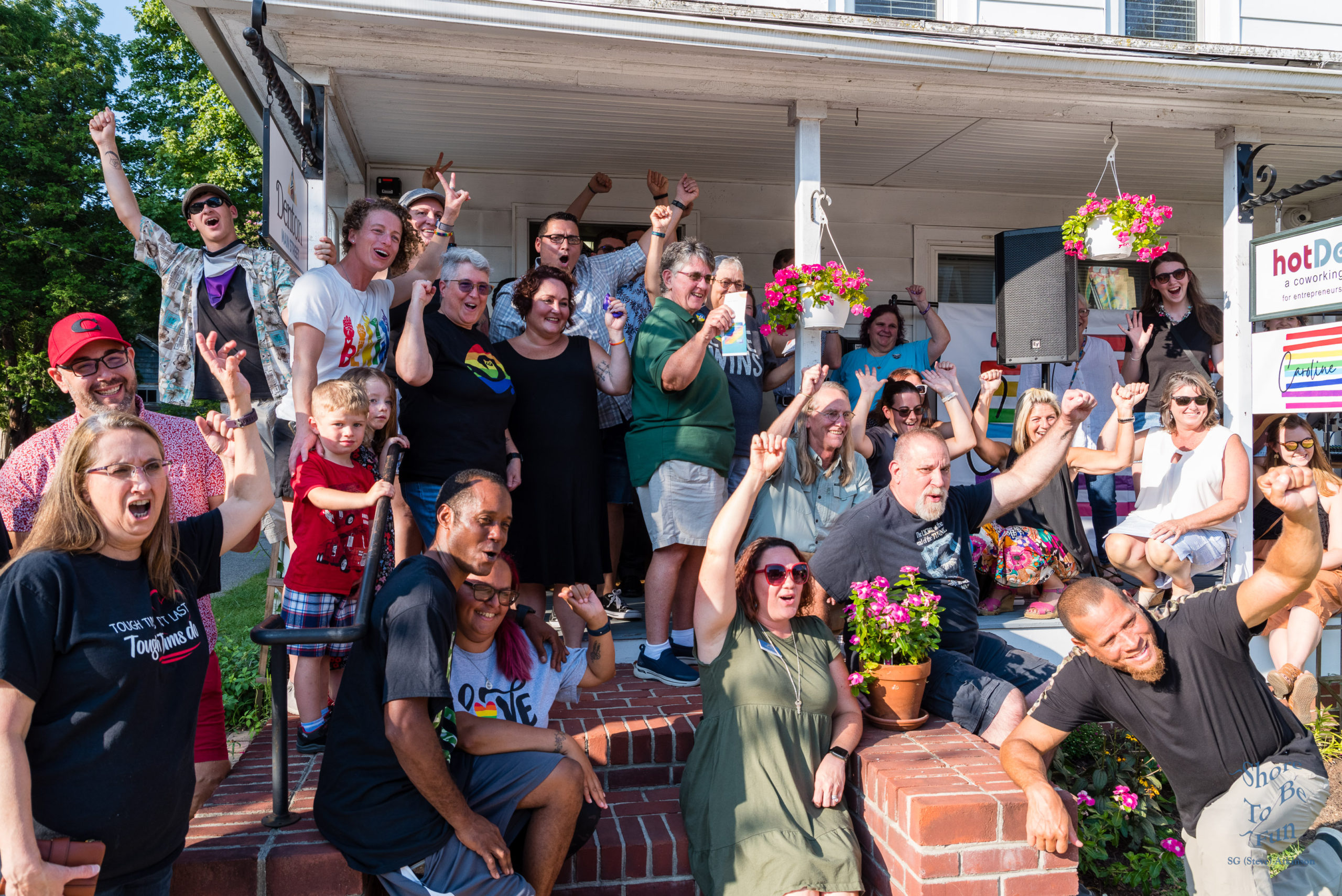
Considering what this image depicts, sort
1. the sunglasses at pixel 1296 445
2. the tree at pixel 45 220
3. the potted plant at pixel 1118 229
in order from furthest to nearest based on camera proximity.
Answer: the tree at pixel 45 220
the sunglasses at pixel 1296 445
the potted plant at pixel 1118 229

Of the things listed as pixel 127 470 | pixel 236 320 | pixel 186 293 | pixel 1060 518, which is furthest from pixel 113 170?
pixel 1060 518

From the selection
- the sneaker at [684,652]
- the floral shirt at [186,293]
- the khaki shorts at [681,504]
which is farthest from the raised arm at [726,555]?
the floral shirt at [186,293]

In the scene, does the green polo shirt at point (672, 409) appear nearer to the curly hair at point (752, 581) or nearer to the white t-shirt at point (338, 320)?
the curly hair at point (752, 581)

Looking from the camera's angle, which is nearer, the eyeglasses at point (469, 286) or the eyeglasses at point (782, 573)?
the eyeglasses at point (782, 573)

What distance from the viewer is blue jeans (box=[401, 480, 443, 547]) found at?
342cm

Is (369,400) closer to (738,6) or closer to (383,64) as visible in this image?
(383,64)

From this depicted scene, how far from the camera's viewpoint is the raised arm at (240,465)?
241cm

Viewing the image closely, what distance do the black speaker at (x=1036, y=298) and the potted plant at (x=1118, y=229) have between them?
0.30 m

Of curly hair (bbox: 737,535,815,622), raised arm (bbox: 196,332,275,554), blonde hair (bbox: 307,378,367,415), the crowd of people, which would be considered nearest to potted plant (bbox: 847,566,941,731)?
the crowd of people

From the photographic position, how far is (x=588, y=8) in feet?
12.7

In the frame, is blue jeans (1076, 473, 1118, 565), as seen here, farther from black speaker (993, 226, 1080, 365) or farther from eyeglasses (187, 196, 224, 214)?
eyeglasses (187, 196, 224, 214)

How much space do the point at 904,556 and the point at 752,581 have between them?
32.4 inches

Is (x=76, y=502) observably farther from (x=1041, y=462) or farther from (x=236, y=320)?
(x=1041, y=462)

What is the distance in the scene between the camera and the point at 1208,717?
2658 mm
